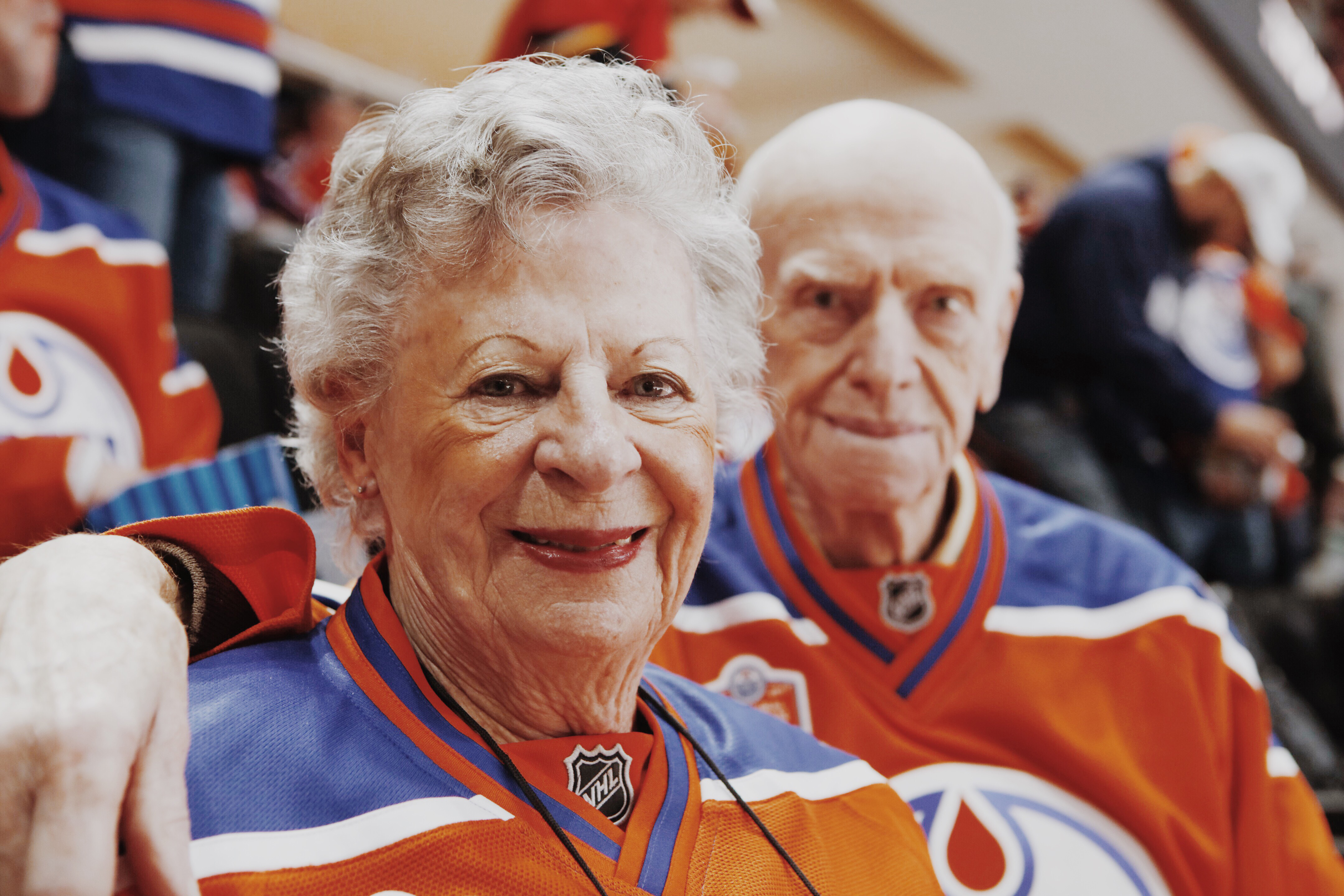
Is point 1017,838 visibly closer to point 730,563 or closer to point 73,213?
point 730,563

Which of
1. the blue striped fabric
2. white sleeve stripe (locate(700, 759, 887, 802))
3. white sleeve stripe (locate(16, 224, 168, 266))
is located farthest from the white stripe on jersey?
white sleeve stripe (locate(700, 759, 887, 802))

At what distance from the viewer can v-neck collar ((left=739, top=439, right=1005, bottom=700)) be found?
1.50 metres

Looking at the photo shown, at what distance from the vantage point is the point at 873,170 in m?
1.49

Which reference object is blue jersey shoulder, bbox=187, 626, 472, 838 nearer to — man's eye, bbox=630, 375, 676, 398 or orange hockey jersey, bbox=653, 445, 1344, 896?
man's eye, bbox=630, 375, 676, 398

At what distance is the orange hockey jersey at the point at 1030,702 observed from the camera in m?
1.43

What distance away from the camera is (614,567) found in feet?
3.23

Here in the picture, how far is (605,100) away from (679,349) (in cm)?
25

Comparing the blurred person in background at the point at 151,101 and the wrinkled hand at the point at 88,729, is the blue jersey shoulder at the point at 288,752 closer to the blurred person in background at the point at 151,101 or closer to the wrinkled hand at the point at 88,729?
the wrinkled hand at the point at 88,729

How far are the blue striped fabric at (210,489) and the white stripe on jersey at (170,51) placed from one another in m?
0.92

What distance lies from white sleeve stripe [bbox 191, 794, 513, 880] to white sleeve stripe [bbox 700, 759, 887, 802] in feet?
0.81

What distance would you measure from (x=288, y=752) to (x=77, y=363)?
3.72ft

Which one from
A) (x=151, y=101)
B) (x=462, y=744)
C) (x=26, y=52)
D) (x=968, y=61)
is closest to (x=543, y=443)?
(x=462, y=744)

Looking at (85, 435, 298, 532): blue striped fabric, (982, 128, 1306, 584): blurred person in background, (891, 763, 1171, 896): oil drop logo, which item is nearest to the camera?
(891, 763, 1171, 896): oil drop logo

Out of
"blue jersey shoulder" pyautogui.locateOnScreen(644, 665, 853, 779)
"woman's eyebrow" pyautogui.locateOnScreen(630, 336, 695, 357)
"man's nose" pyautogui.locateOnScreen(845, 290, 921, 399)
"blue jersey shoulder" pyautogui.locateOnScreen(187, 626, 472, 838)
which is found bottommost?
"blue jersey shoulder" pyautogui.locateOnScreen(644, 665, 853, 779)
